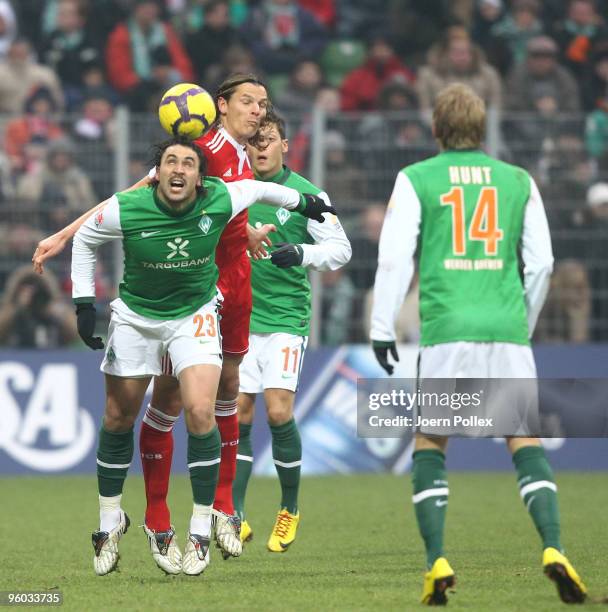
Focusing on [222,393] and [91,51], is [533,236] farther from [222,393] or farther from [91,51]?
[91,51]

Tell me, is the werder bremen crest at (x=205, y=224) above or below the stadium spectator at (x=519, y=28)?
above

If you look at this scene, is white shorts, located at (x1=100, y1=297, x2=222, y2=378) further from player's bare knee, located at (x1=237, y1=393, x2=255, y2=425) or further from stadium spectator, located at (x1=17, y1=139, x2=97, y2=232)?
stadium spectator, located at (x1=17, y1=139, x2=97, y2=232)

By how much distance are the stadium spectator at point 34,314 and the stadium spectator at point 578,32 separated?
7.18 metres

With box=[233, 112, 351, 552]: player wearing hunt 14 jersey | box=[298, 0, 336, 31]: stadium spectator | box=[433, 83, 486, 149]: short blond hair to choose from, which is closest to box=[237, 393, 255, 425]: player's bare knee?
box=[233, 112, 351, 552]: player wearing hunt 14 jersey

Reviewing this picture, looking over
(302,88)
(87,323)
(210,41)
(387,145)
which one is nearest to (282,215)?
(87,323)

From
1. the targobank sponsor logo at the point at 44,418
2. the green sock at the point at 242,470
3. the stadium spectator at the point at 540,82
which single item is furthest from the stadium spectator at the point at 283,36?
the green sock at the point at 242,470

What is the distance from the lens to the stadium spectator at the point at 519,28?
1875cm

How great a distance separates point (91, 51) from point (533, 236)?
1197 centimetres

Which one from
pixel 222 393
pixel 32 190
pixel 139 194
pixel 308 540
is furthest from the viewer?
pixel 32 190

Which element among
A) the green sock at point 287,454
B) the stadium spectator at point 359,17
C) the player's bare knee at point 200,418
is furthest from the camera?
the stadium spectator at point 359,17

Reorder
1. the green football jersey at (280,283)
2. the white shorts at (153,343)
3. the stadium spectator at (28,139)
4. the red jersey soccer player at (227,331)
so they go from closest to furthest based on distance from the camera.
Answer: the white shorts at (153,343)
the red jersey soccer player at (227,331)
the green football jersey at (280,283)
the stadium spectator at (28,139)

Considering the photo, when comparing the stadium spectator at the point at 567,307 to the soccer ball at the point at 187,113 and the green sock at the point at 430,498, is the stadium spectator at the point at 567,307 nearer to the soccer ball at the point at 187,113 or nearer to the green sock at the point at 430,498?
the soccer ball at the point at 187,113

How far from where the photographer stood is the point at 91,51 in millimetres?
17906

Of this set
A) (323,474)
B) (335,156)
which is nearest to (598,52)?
(335,156)
